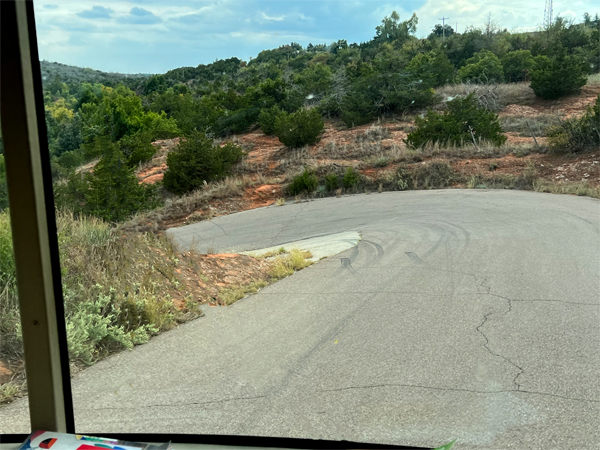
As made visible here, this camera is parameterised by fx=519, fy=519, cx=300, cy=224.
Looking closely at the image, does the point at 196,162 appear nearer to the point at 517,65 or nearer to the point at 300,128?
the point at 300,128

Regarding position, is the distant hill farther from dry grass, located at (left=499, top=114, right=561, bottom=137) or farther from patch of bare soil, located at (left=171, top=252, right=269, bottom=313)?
dry grass, located at (left=499, top=114, right=561, bottom=137)

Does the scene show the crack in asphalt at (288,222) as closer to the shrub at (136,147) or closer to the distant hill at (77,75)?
the shrub at (136,147)

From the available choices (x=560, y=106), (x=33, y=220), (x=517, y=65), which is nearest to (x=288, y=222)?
(x=33, y=220)

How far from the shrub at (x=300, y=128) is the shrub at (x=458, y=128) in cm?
237

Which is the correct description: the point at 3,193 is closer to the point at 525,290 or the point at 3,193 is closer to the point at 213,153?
the point at 525,290

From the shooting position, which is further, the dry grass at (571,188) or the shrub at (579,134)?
the shrub at (579,134)

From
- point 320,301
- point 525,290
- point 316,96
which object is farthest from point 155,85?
point 316,96

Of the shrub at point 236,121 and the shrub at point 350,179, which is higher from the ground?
the shrub at point 236,121

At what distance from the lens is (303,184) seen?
10727 mm

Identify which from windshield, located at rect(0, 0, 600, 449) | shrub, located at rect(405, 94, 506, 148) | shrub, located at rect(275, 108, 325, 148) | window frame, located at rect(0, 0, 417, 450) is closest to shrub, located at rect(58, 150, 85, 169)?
windshield, located at rect(0, 0, 600, 449)

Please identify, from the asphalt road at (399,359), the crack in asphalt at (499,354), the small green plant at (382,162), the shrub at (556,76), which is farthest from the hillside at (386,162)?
the crack in asphalt at (499,354)

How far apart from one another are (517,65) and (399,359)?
37.4 feet

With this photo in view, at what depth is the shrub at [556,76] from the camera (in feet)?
34.8

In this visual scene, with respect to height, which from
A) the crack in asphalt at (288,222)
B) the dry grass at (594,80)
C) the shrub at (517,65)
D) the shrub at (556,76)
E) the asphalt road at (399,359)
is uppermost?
the shrub at (517,65)
